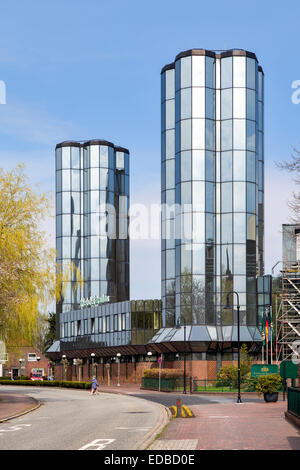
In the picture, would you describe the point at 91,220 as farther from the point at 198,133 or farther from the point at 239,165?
the point at 239,165

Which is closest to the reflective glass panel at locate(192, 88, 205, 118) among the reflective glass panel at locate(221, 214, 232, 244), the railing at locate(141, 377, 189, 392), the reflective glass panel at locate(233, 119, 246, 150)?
→ the reflective glass panel at locate(233, 119, 246, 150)

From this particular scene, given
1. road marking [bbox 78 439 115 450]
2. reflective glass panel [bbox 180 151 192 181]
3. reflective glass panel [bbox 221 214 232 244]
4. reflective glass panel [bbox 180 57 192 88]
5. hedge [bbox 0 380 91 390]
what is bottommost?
hedge [bbox 0 380 91 390]

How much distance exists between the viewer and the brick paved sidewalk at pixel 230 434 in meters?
20.9

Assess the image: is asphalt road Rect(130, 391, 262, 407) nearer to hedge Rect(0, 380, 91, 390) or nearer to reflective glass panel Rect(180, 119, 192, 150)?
hedge Rect(0, 380, 91, 390)

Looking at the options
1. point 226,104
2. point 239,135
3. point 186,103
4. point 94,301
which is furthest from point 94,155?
point 239,135

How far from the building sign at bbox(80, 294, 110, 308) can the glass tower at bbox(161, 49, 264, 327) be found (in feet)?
87.6

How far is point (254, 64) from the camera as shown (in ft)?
306

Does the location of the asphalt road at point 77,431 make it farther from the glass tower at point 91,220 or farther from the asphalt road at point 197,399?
the glass tower at point 91,220

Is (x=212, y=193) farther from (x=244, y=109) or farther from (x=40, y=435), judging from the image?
(x=40, y=435)

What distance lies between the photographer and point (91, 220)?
130 metres

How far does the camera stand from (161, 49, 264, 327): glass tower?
90.2m
